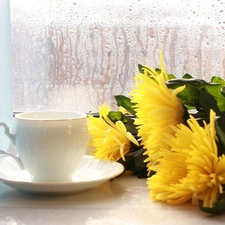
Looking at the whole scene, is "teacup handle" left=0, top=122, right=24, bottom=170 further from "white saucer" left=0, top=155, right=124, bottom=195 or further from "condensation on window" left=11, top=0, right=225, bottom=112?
"condensation on window" left=11, top=0, right=225, bottom=112

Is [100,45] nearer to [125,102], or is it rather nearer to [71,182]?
[125,102]

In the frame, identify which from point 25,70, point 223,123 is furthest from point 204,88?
point 25,70

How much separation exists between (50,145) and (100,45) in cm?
41

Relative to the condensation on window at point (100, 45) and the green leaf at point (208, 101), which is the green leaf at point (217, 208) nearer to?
the green leaf at point (208, 101)

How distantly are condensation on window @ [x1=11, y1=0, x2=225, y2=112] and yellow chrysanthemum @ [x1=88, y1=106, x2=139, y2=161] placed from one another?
24cm

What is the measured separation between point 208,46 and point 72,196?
499 millimetres

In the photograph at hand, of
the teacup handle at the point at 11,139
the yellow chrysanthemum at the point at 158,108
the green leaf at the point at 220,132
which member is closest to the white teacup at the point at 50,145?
the teacup handle at the point at 11,139

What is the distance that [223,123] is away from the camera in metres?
0.68

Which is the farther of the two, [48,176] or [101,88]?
[101,88]

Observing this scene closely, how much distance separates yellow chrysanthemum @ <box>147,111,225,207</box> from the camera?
65 centimetres

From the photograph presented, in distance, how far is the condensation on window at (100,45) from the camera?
1.07 m

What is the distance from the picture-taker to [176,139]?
2.24ft

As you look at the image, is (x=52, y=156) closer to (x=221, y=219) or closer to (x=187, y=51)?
(x=221, y=219)

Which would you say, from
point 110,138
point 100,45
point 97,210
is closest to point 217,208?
point 97,210
